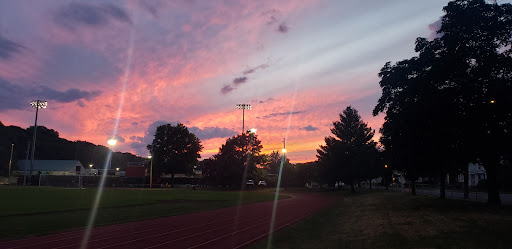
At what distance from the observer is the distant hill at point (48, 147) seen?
145 meters

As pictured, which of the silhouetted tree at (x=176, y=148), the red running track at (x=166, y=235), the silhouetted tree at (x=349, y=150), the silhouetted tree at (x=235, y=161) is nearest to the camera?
the red running track at (x=166, y=235)

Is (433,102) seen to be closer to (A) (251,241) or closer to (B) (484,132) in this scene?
(B) (484,132)

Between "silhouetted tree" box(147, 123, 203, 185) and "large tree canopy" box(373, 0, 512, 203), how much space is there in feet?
290

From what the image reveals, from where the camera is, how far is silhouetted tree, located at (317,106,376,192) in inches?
2785

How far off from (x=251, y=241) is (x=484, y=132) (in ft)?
62.5

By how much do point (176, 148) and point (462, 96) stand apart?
319 feet

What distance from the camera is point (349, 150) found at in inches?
2908

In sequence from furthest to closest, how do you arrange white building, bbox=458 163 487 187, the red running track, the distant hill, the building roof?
the distant hill < the building roof < white building, bbox=458 163 487 187 < the red running track

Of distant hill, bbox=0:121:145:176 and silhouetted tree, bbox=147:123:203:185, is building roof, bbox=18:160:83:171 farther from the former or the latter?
silhouetted tree, bbox=147:123:203:185

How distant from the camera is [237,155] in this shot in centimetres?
8138

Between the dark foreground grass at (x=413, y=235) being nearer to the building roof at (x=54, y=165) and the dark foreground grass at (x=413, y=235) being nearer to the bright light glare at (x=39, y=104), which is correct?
the bright light glare at (x=39, y=104)

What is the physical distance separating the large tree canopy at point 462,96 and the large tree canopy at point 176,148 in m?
88.3

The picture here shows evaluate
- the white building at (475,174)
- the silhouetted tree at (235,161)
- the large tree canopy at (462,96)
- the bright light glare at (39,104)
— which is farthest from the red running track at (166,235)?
the bright light glare at (39,104)

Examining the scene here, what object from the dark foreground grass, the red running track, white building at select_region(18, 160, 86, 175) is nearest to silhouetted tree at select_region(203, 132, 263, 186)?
the red running track
